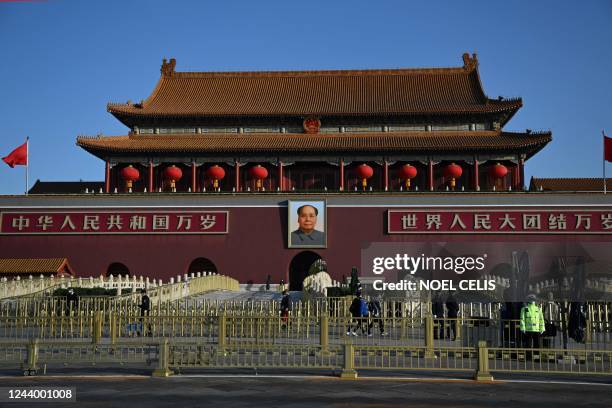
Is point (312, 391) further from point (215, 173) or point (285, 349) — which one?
point (215, 173)

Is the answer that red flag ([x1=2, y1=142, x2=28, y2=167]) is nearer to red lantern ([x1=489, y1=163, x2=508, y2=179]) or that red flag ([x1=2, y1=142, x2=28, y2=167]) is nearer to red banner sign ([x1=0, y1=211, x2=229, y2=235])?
red banner sign ([x1=0, y1=211, x2=229, y2=235])

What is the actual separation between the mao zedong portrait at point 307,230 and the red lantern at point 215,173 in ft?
17.0

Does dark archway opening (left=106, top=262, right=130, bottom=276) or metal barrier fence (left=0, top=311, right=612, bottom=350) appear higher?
dark archway opening (left=106, top=262, right=130, bottom=276)

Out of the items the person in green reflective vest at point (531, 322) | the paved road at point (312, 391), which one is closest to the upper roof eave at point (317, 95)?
the person in green reflective vest at point (531, 322)

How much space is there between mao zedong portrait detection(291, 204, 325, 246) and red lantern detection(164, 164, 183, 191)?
22.9 feet

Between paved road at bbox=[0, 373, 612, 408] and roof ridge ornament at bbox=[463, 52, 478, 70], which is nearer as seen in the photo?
paved road at bbox=[0, 373, 612, 408]

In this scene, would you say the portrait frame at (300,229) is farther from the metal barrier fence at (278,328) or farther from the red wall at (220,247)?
the metal barrier fence at (278,328)

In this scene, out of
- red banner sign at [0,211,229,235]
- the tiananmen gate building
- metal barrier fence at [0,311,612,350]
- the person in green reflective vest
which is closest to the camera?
the person in green reflective vest

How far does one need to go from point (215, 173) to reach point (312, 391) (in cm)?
2725

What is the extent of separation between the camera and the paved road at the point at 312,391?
10130 millimetres

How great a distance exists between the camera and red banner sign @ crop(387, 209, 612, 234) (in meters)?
33.7

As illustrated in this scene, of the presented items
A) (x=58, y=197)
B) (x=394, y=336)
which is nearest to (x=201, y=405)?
(x=394, y=336)

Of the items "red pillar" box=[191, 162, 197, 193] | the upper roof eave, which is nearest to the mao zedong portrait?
"red pillar" box=[191, 162, 197, 193]

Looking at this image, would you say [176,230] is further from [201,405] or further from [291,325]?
[201,405]
